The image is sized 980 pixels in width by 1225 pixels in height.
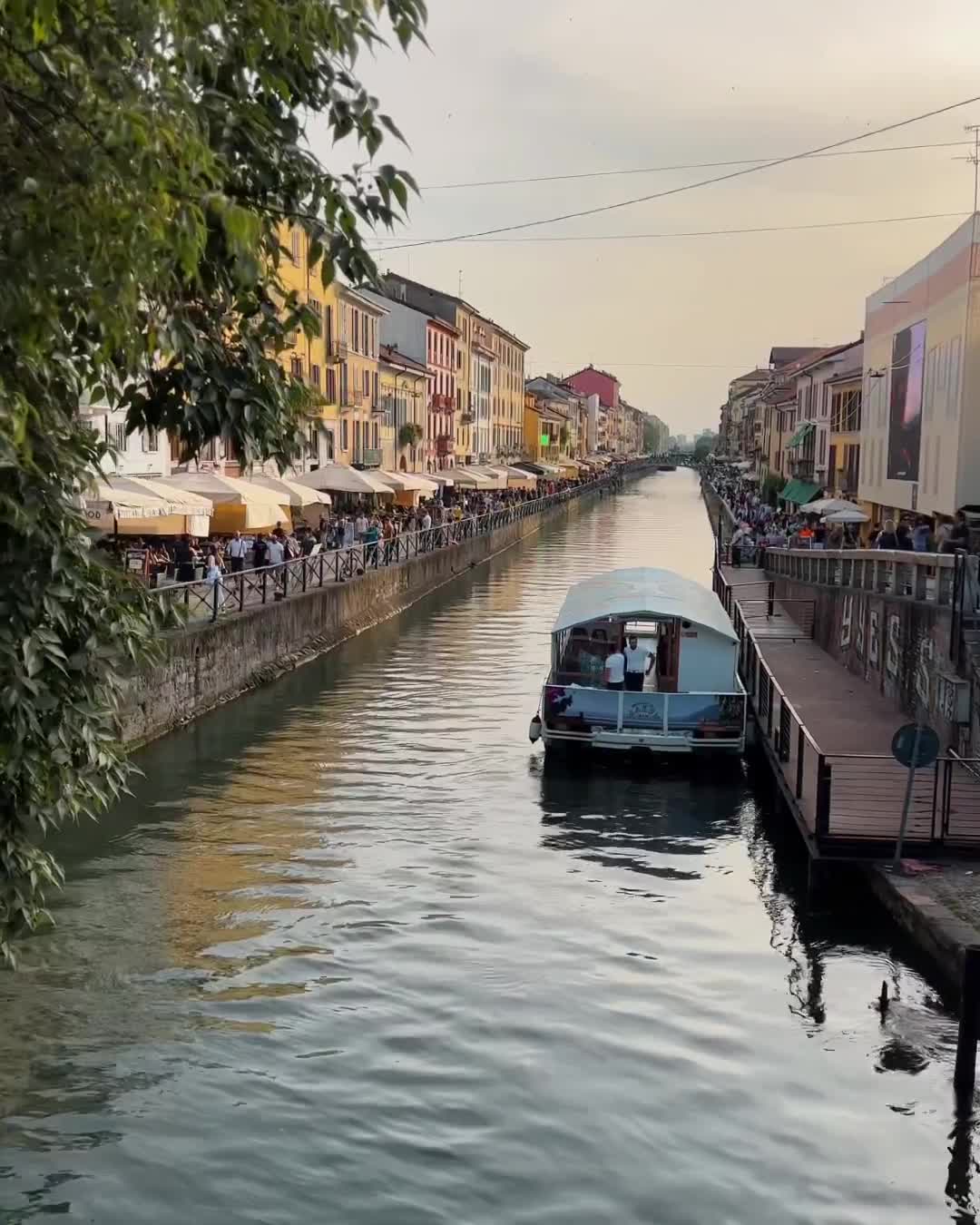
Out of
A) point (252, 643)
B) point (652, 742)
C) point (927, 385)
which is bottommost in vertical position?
point (652, 742)

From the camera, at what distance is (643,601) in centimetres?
2095

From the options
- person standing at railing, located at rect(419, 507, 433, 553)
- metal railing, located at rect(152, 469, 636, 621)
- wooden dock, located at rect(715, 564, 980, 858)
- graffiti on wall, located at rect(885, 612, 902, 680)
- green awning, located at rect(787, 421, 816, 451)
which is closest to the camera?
wooden dock, located at rect(715, 564, 980, 858)

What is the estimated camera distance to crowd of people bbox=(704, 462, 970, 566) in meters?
26.3

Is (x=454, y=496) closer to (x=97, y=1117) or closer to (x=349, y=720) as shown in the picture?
(x=349, y=720)

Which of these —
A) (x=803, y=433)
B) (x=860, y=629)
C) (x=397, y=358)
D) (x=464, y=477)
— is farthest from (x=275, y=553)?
(x=803, y=433)

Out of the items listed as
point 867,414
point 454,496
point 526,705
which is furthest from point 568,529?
point 526,705

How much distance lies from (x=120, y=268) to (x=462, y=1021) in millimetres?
7340

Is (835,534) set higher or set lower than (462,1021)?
higher

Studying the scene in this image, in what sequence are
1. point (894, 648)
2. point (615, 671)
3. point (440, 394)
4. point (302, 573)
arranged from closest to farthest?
point (615, 671) → point (894, 648) → point (302, 573) → point (440, 394)

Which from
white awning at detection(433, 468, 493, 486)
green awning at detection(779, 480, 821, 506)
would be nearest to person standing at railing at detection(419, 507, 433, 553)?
white awning at detection(433, 468, 493, 486)

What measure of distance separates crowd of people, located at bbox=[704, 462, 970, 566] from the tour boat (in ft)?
12.7

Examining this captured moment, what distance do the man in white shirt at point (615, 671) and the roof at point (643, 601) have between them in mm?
806

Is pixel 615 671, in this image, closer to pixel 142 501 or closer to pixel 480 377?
pixel 142 501

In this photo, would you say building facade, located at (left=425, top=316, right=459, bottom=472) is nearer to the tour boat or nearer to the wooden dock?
the wooden dock
